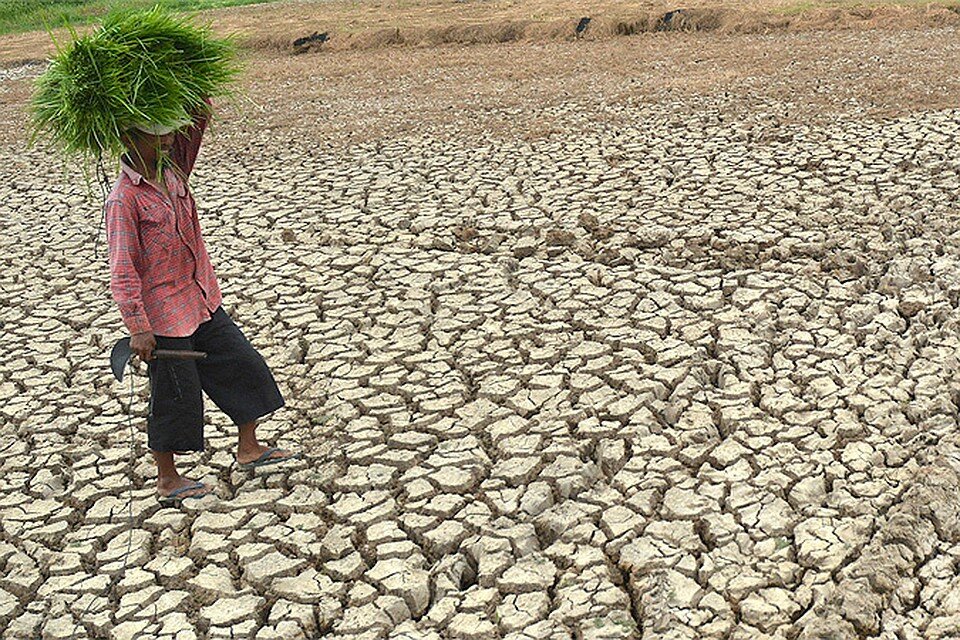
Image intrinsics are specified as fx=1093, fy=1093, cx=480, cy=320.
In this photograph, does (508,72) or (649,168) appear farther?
(508,72)

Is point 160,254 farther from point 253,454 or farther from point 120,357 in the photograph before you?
point 253,454

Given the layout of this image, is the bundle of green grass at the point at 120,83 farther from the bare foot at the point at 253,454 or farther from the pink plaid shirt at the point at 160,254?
the bare foot at the point at 253,454

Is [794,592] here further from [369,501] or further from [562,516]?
[369,501]

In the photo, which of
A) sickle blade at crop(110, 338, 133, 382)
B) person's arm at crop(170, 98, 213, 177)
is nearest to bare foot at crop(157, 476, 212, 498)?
sickle blade at crop(110, 338, 133, 382)

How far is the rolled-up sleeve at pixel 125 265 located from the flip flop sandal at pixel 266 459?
24.9 inches

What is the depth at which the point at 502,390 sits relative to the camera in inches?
151

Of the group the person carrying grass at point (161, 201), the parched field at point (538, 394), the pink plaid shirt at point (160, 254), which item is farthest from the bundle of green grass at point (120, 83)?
the parched field at point (538, 394)

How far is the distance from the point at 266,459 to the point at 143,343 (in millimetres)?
639

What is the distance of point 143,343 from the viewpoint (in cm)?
297

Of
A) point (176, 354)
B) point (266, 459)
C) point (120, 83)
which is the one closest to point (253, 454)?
point (266, 459)

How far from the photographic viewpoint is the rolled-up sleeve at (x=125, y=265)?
9.64ft

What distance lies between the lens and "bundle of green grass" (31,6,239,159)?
2.97 metres

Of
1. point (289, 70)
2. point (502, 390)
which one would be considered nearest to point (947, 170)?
point (502, 390)

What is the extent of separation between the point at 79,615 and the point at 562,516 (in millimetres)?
1314
